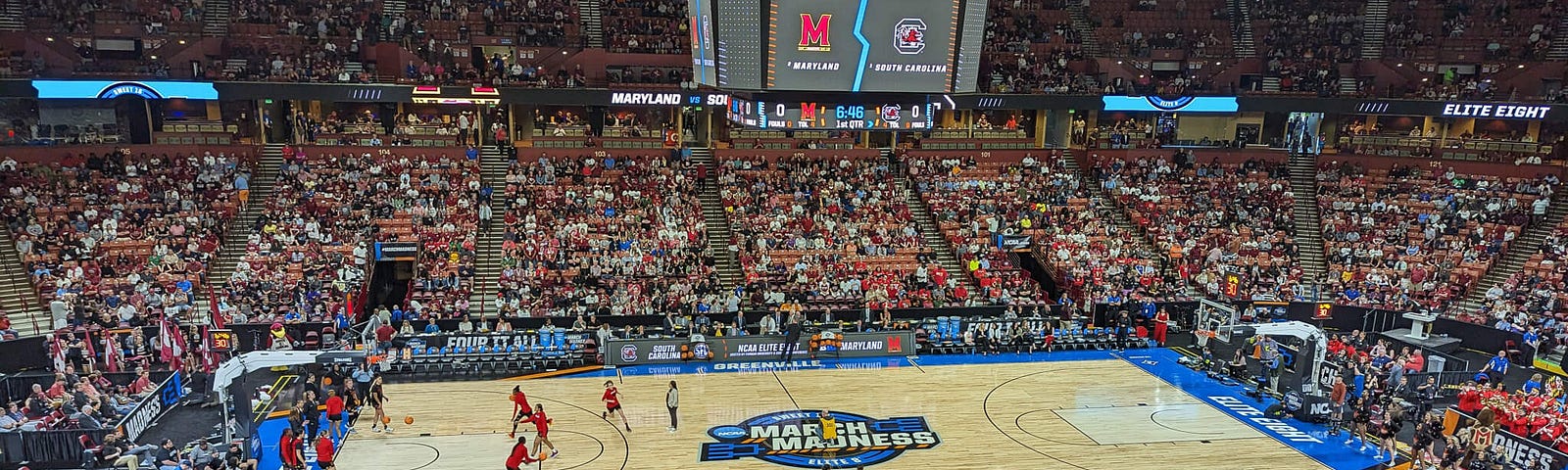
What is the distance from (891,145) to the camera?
1638 inches

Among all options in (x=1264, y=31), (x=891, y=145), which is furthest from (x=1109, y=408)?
(x=1264, y=31)

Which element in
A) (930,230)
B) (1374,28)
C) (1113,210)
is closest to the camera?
(930,230)

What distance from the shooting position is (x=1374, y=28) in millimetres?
43406

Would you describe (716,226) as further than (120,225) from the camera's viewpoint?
Yes

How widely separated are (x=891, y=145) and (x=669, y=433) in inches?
917

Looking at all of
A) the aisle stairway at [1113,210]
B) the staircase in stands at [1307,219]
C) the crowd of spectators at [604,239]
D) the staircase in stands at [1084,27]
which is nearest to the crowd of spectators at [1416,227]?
the staircase in stands at [1307,219]

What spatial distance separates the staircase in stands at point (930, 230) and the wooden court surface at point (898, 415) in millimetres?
6335

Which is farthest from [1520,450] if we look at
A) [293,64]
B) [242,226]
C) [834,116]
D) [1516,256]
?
[293,64]

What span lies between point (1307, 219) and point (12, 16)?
49.1m

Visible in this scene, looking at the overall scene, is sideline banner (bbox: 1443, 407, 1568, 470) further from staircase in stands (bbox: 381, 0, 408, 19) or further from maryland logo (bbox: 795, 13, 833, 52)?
staircase in stands (bbox: 381, 0, 408, 19)

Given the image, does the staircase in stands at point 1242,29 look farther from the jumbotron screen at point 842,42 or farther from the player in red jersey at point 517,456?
the player in red jersey at point 517,456

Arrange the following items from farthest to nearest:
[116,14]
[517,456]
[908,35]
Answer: [116,14]
[908,35]
[517,456]

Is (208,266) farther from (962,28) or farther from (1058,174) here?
(1058,174)

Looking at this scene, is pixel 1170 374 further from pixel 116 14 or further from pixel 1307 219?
pixel 116 14
